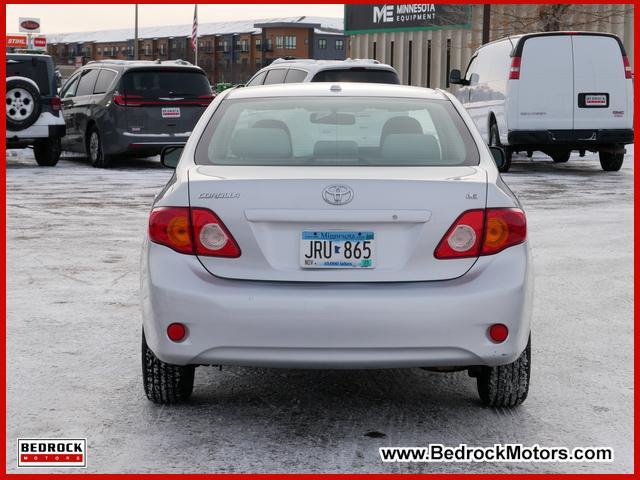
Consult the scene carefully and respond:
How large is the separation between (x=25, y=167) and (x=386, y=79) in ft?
20.4

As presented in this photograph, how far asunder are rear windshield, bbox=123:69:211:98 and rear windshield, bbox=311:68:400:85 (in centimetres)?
233

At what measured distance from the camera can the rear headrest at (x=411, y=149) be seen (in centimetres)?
492

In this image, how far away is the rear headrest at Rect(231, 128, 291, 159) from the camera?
5004mm

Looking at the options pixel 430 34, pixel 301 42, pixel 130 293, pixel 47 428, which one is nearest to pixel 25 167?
pixel 130 293

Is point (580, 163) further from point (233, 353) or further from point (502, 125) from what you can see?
point (233, 353)

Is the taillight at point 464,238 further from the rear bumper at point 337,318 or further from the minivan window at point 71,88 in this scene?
the minivan window at point 71,88

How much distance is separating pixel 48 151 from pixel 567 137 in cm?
844

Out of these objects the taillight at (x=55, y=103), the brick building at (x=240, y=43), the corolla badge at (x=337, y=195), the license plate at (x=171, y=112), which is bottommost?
the brick building at (x=240, y=43)

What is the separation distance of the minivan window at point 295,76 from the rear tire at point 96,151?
3237 millimetres

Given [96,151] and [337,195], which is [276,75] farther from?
[337,195]

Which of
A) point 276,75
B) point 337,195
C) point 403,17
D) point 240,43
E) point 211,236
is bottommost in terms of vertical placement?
point 240,43

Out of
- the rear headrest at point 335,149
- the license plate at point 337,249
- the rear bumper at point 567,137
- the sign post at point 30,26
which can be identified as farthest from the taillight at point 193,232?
the sign post at point 30,26

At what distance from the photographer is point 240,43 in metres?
125

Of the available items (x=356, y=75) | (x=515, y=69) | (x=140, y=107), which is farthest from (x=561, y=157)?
(x=140, y=107)
